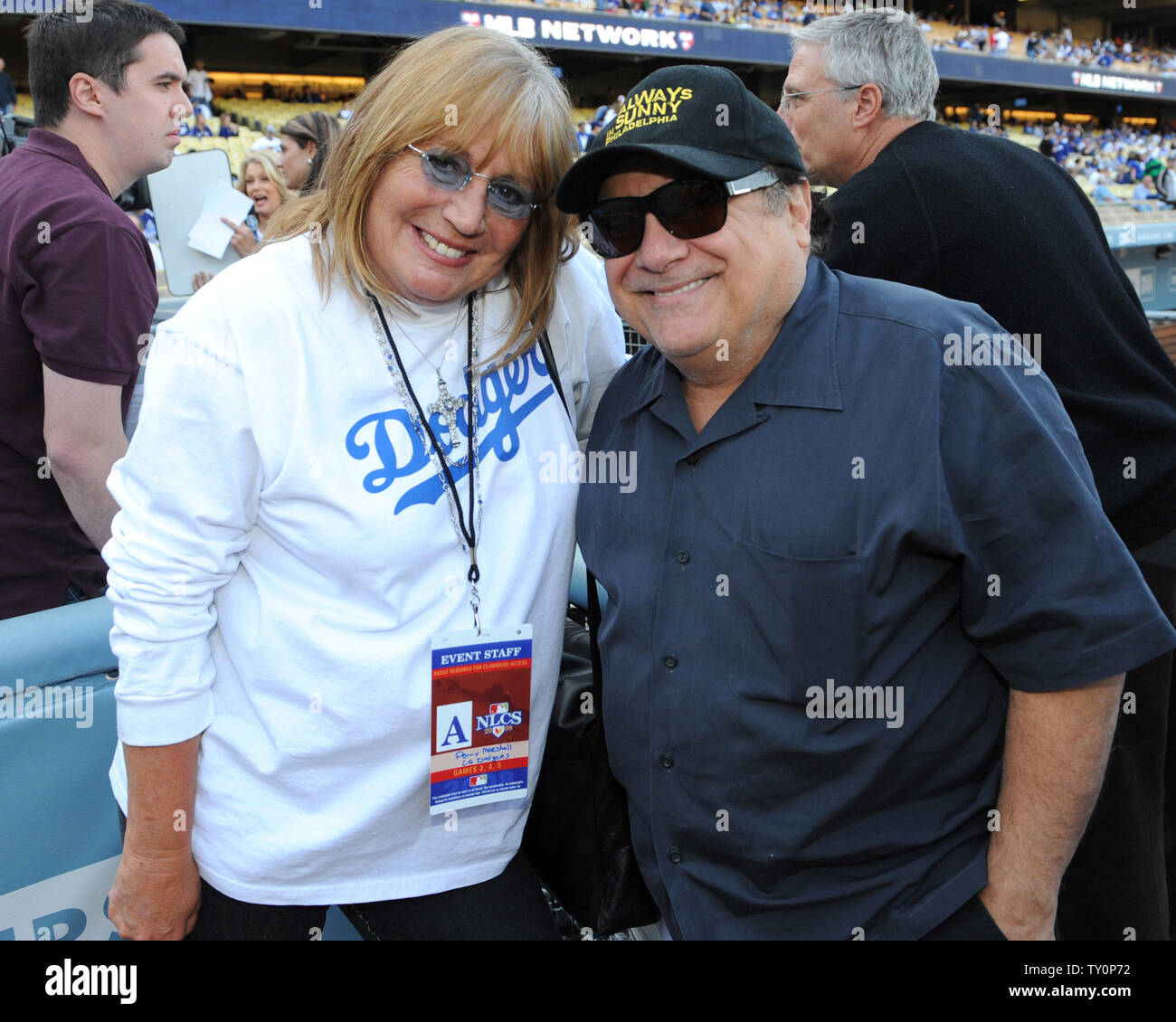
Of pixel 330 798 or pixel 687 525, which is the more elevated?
pixel 687 525

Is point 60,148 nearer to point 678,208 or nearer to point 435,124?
point 435,124

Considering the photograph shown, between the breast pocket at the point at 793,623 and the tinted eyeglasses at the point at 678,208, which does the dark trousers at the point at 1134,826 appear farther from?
the tinted eyeglasses at the point at 678,208

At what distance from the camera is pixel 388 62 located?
1.58m

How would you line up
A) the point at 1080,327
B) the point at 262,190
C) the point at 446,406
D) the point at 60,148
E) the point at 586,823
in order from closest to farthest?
1. the point at 446,406
2. the point at 586,823
3. the point at 1080,327
4. the point at 60,148
5. the point at 262,190

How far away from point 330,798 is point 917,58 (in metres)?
2.36

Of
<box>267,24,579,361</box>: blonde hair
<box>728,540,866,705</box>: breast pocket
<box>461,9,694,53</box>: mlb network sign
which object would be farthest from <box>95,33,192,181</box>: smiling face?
<box>461,9,694,53</box>: mlb network sign

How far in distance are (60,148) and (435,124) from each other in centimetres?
140

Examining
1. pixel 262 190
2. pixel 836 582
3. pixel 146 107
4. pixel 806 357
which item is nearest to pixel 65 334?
pixel 146 107

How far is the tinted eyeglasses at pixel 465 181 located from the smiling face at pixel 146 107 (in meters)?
1.40

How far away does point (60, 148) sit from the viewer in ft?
7.85

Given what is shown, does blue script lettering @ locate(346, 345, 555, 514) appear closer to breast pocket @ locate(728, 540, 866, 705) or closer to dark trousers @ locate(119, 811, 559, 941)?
breast pocket @ locate(728, 540, 866, 705)

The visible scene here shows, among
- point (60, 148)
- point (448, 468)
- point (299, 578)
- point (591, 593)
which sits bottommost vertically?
point (591, 593)
